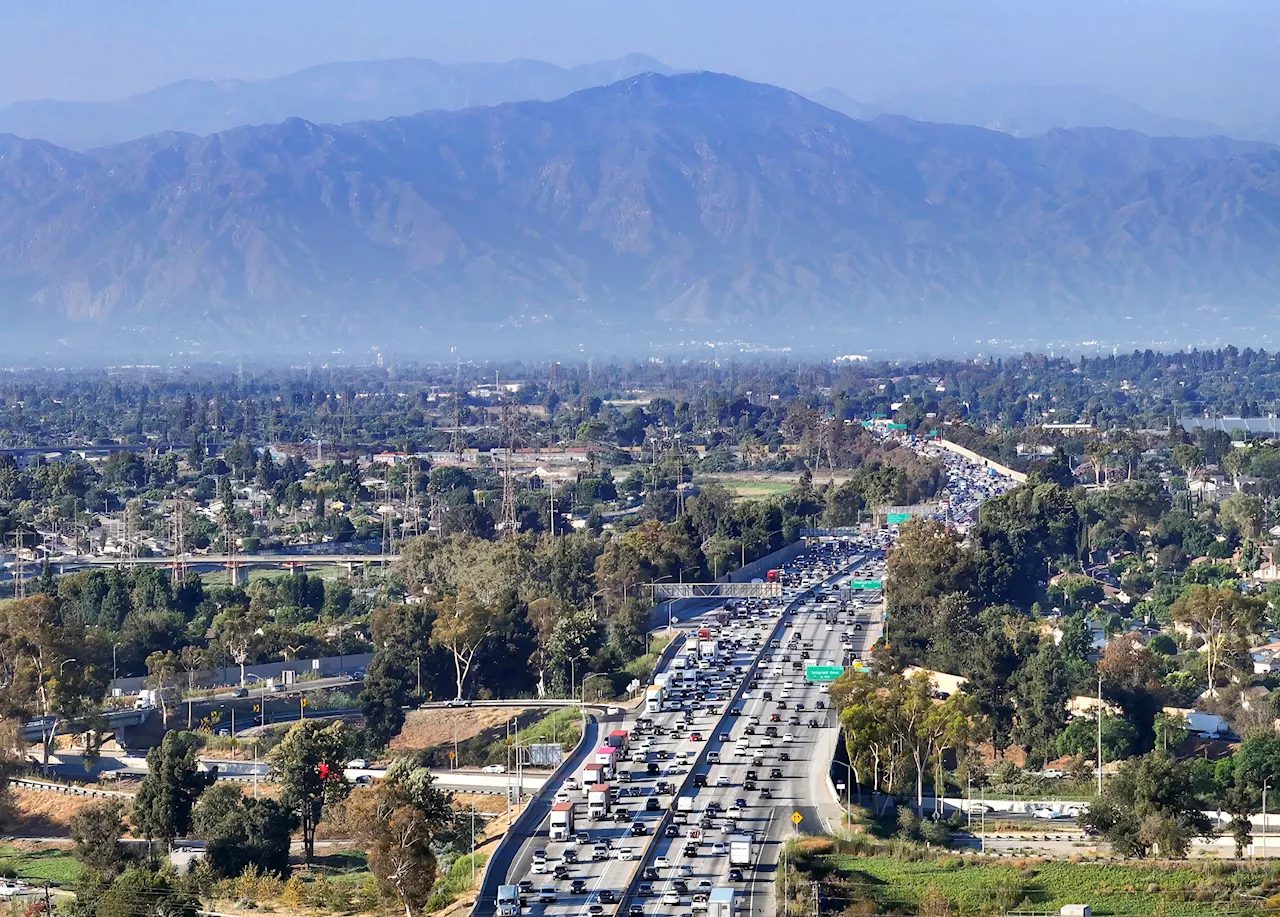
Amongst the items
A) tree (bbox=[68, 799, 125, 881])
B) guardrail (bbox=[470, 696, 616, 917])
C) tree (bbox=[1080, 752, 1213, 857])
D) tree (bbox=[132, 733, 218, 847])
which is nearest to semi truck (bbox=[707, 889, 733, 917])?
guardrail (bbox=[470, 696, 616, 917])

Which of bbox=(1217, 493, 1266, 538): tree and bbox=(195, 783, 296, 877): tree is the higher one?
bbox=(1217, 493, 1266, 538): tree

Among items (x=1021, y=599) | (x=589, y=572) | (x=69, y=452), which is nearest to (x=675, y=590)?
(x=589, y=572)

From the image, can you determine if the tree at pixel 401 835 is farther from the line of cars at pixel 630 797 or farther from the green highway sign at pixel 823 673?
the green highway sign at pixel 823 673

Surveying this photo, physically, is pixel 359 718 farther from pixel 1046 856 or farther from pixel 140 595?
pixel 1046 856

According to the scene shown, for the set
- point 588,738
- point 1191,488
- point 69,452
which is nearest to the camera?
point 588,738

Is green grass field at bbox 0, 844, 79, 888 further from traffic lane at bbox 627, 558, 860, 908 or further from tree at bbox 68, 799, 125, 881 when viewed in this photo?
traffic lane at bbox 627, 558, 860, 908

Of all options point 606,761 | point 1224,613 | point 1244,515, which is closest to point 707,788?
point 606,761
